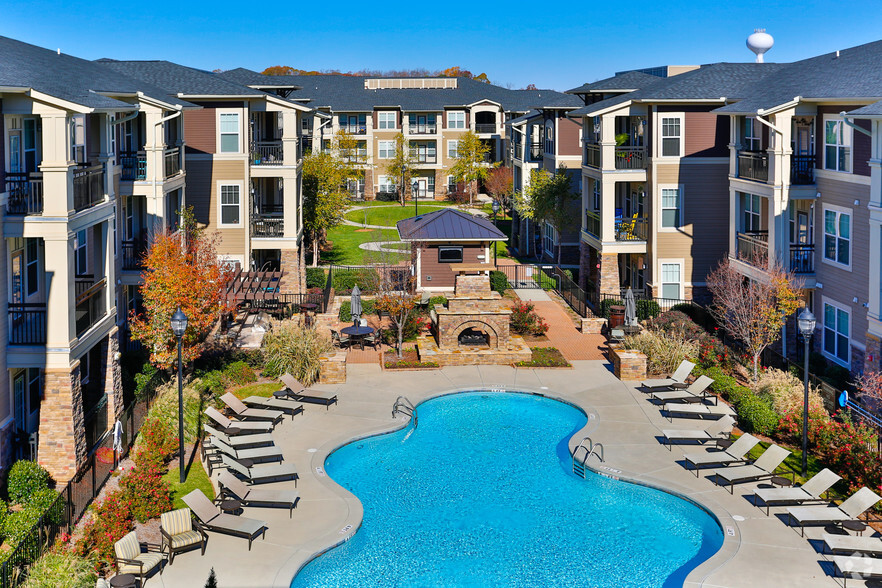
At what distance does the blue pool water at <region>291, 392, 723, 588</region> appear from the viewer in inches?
738

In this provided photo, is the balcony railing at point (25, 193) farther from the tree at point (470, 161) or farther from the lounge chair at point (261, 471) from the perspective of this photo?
the tree at point (470, 161)

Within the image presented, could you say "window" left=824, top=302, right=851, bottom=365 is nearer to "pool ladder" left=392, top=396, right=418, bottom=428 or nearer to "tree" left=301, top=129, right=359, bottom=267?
"pool ladder" left=392, top=396, right=418, bottom=428

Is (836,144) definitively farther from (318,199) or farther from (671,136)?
(318,199)

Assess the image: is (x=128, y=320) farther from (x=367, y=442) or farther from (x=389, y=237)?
(x=389, y=237)

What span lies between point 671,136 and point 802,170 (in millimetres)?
8926

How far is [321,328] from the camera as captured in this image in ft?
124

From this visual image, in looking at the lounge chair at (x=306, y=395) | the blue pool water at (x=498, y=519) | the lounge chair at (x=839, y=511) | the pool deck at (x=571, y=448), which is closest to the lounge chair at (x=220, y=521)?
the pool deck at (x=571, y=448)

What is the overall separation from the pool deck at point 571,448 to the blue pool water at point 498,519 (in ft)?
1.54

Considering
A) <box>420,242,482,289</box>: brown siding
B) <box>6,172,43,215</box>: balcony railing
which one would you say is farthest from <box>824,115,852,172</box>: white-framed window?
<box>6,172,43,215</box>: balcony railing

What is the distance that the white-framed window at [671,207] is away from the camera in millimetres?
40188

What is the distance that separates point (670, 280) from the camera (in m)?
40.7

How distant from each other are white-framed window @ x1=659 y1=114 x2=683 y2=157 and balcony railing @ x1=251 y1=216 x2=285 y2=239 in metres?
17.3

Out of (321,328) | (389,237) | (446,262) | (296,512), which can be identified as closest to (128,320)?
(321,328)

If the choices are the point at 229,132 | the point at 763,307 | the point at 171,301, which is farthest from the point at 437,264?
the point at 171,301
